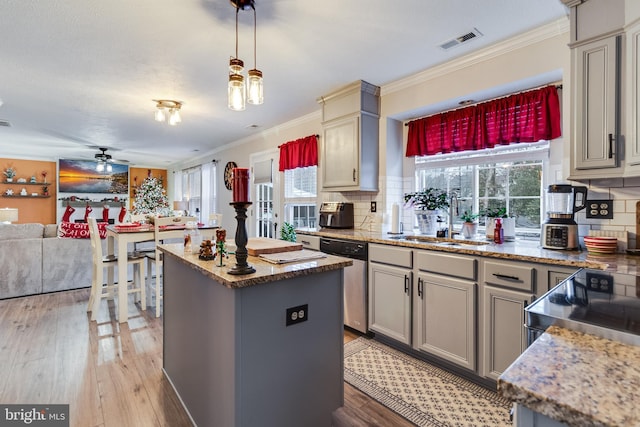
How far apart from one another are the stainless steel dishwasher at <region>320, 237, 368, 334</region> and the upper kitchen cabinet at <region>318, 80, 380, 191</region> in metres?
0.69

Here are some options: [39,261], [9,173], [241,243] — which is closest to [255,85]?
[241,243]

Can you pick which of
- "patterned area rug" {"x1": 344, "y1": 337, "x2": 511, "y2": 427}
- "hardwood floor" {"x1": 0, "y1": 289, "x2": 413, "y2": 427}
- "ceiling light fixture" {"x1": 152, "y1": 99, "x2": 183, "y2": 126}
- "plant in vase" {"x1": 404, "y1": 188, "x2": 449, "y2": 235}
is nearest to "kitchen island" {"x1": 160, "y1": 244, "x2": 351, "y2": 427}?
"hardwood floor" {"x1": 0, "y1": 289, "x2": 413, "y2": 427}

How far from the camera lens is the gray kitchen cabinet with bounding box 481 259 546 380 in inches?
75.4

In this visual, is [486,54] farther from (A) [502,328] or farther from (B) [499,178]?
(A) [502,328]

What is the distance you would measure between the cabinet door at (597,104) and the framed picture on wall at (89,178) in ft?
29.4

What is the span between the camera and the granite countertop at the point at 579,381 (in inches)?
19.5

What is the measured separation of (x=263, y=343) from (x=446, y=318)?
1.46 metres

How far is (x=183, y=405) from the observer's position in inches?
76.6

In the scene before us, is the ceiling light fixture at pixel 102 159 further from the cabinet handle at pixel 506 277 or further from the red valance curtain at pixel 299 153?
the cabinet handle at pixel 506 277

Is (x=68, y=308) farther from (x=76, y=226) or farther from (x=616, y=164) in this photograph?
(x=616, y=164)

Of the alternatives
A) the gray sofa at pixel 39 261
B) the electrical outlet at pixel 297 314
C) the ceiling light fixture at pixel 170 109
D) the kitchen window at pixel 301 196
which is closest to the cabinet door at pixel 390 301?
the electrical outlet at pixel 297 314

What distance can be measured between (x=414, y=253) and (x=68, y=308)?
3890mm

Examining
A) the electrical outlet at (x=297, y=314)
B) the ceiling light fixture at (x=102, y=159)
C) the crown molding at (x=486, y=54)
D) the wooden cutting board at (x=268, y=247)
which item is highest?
the crown molding at (x=486, y=54)

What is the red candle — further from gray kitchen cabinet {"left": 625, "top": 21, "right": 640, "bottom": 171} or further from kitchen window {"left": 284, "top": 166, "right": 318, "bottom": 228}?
kitchen window {"left": 284, "top": 166, "right": 318, "bottom": 228}
